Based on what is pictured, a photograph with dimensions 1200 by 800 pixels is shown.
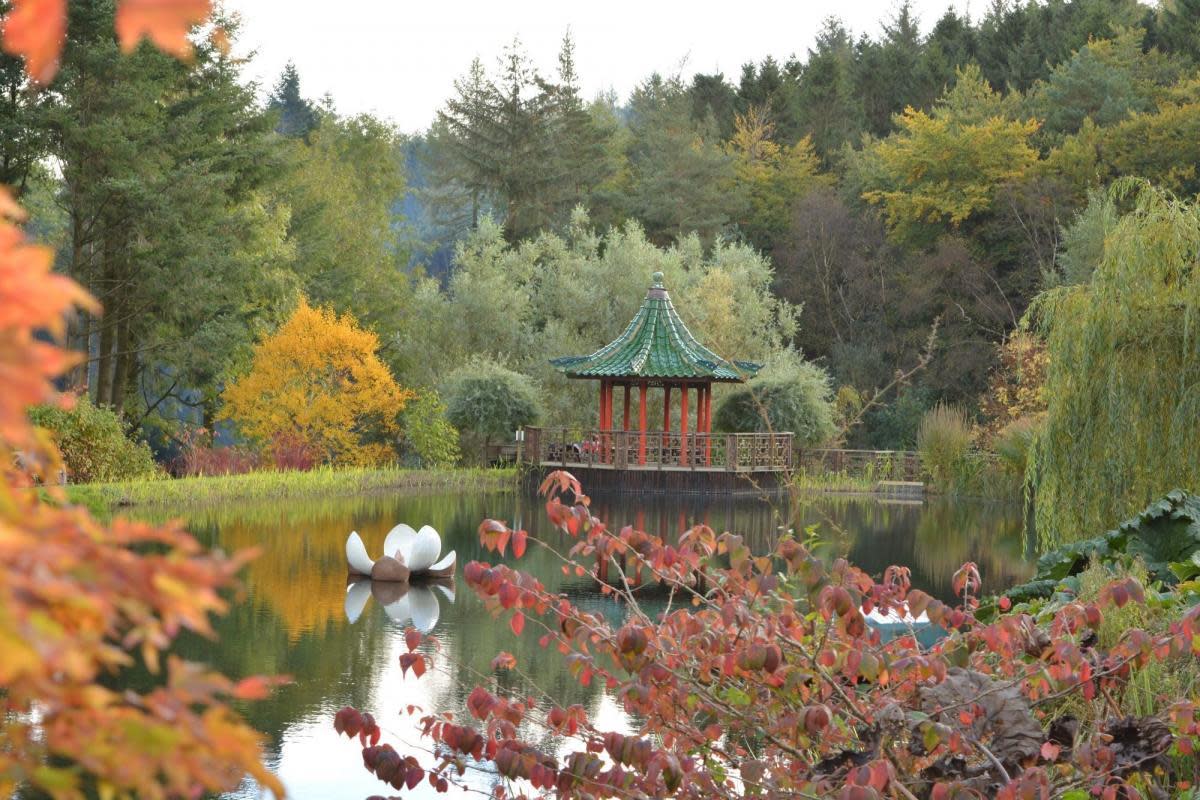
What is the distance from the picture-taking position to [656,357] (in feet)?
71.3

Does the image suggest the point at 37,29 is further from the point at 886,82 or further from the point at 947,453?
the point at 886,82

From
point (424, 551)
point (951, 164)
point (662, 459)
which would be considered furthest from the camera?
point (951, 164)

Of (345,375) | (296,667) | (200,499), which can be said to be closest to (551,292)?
(345,375)

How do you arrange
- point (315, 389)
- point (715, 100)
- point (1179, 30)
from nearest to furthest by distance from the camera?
point (315, 389) < point (1179, 30) < point (715, 100)

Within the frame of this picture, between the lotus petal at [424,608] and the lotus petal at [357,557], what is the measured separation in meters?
0.53

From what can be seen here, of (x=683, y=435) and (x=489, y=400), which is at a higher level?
(x=489, y=400)

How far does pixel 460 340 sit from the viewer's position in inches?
992

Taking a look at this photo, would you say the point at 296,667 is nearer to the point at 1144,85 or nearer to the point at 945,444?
the point at 945,444

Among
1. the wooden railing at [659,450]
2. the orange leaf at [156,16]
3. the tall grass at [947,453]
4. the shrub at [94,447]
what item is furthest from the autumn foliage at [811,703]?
the tall grass at [947,453]

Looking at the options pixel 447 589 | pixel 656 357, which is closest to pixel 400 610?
pixel 447 589

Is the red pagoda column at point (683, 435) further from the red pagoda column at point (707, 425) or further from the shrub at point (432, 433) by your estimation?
the shrub at point (432, 433)

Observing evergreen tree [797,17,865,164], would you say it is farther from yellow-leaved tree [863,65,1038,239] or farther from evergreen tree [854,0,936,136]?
yellow-leaved tree [863,65,1038,239]

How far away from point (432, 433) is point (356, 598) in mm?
11709

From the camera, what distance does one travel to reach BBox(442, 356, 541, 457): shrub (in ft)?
73.4
